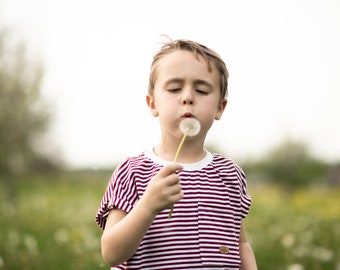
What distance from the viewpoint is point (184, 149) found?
231 cm

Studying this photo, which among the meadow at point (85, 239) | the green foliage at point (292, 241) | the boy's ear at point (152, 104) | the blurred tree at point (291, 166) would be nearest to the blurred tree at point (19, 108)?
the meadow at point (85, 239)

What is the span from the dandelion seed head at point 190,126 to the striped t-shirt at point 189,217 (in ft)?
0.67

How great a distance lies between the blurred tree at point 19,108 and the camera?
11680 mm

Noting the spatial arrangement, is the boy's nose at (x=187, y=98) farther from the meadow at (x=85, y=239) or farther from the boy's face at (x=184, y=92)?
the meadow at (x=85, y=239)

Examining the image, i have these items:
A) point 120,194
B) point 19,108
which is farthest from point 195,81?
point 19,108

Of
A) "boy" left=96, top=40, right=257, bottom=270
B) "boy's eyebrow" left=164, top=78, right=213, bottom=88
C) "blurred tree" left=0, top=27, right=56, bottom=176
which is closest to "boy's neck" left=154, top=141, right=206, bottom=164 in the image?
"boy" left=96, top=40, right=257, bottom=270

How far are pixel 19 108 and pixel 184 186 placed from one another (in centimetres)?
1050

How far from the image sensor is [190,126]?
2145 mm

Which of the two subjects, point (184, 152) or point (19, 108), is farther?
point (19, 108)

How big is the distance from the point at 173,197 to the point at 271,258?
374 centimetres

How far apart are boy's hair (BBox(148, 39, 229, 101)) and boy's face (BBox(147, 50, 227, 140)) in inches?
1.1

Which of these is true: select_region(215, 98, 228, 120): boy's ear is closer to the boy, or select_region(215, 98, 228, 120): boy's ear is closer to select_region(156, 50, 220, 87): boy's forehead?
the boy

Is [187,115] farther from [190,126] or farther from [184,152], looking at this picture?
[184,152]

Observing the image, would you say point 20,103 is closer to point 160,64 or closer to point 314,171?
point 160,64
